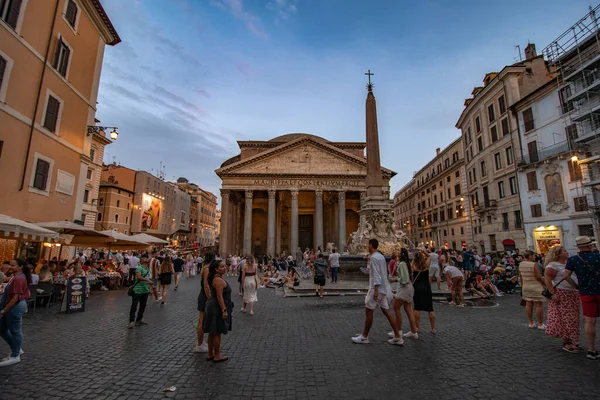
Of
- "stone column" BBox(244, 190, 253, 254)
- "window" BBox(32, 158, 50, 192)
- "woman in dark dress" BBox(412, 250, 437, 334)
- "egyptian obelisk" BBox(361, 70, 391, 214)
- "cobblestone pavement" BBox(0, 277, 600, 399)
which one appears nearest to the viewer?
"cobblestone pavement" BBox(0, 277, 600, 399)

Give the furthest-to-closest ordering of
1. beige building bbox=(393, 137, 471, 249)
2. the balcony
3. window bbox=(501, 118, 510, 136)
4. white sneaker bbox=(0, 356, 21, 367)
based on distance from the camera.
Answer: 1. beige building bbox=(393, 137, 471, 249)
2. window bbox=(501, 118, 510, 136)
3. the balcony
4. white sneaker bbox=(0, 356, 21, 367)

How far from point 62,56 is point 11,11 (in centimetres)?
236

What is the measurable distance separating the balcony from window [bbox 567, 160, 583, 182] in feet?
2.93

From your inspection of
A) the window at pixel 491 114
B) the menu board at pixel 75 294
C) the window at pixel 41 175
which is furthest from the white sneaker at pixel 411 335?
the window at pixel 491 114

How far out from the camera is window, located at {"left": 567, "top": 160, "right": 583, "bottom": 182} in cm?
1788

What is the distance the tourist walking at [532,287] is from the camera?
5512 mm

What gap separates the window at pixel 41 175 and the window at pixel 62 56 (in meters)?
3.82

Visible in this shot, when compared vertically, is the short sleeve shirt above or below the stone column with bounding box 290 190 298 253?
below

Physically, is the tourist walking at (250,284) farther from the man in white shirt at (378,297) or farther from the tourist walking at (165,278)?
the man in white shirt at (378,297)

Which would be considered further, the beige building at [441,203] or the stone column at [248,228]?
the beige building at [441,203]

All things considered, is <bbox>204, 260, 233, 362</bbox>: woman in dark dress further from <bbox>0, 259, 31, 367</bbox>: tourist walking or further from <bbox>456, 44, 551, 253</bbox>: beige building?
<bbox>456, 44, 551, 253</bbox>: beige building

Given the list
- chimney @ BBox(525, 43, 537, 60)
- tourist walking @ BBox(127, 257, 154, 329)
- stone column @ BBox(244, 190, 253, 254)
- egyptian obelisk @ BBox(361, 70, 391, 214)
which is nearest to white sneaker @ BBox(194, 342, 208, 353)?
tourist walking @ BBox(127, 257, 154, 329)

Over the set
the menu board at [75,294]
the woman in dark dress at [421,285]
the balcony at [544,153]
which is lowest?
the menu board at [75,294]

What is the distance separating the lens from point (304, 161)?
3247 cm
